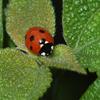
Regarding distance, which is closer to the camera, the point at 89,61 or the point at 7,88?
the point at 7,88

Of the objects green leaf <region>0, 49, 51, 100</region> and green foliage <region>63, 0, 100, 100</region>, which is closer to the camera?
green leaf <region>0, 49, 51, 100</region>

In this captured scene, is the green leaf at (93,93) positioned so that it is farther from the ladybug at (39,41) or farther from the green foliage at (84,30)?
the ladybug at (39,41)

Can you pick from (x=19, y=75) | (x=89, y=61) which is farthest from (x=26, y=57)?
(x=89, y=61)

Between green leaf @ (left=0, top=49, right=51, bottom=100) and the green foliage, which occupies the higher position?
the green foliage

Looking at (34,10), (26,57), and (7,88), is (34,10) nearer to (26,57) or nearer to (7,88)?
(26,57)

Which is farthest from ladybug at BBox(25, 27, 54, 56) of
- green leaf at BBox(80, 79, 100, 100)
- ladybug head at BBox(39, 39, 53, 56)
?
green leaf at BBox(80, 79, 100, 100)

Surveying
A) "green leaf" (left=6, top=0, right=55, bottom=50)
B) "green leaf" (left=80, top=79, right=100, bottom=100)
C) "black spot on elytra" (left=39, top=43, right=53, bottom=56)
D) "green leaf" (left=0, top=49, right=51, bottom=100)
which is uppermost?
"green leaf" (left=6, top=0, right=55, bottom=50)

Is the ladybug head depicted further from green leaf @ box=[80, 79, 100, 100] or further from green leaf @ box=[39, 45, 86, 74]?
green leaf @ box=[80, 79, 100, 100]
